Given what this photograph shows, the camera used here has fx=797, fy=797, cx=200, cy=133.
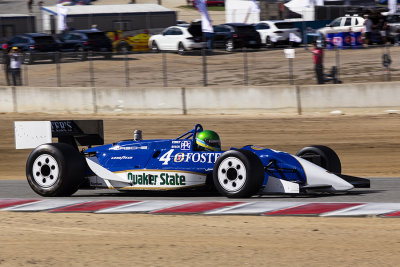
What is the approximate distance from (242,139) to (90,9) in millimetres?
29802

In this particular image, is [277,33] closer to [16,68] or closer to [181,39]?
[181,39]

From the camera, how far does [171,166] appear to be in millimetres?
11117

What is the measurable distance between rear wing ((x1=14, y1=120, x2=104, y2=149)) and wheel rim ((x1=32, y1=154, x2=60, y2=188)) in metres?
0.47

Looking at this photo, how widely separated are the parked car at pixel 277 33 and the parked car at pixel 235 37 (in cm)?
73

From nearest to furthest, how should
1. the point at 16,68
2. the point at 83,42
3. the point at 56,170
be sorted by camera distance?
the point at 56,170 < the point at 16,68 < the point at 83,42

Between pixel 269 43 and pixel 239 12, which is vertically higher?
pixel 239 12

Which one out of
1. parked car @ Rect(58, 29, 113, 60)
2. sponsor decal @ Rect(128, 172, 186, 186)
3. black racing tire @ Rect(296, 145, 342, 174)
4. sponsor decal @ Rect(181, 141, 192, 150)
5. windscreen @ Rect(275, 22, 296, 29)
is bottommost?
sponsor decal @ Rect(128, 172, 186, 186)

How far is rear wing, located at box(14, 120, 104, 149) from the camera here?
39.4 ft

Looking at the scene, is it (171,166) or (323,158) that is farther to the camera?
(323,158)

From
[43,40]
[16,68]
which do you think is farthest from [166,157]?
[43,40]

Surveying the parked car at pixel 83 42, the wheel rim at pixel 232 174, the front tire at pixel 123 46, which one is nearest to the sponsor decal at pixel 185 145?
the wheel rim at pixel 232 174

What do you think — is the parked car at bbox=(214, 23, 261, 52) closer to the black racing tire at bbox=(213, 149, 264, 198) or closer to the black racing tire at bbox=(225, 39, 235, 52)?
the black racing tire at bbox=(225, 39, 235, 52)

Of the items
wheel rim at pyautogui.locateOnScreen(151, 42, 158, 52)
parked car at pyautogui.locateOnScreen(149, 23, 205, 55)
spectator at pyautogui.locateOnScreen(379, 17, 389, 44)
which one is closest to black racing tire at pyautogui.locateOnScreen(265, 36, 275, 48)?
parked car at pyautogui.locateOnScreen(149, 23, 205, 55)

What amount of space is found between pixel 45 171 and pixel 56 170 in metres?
0.22
